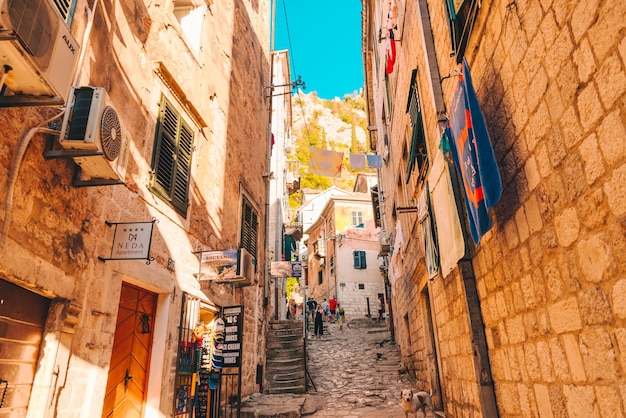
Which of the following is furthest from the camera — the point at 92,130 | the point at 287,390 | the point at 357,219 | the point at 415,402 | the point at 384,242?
the point at 357,219

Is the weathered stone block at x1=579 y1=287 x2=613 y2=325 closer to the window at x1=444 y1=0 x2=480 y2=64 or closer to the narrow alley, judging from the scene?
the window at x1=444 y1=0 x2=480 y2=64

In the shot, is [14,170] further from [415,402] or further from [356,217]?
[356,217]

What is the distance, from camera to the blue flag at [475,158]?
116 inches

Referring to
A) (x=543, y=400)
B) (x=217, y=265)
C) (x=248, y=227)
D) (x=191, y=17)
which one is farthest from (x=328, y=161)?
(x=543, y=400)

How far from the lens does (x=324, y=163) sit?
14.2 m

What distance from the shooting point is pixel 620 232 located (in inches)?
75.2

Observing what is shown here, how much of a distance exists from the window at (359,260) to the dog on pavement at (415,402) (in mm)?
23082

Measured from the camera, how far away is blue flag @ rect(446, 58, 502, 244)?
2.95m

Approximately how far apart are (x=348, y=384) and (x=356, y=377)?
2.29 feet

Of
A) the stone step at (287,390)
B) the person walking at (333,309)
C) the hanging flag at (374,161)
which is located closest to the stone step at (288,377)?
the stone step at (287,390)

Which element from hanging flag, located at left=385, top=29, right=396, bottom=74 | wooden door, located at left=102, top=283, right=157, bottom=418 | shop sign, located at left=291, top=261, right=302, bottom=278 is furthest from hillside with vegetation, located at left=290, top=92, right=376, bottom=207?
wooden door, located at left=102, top=283, right=157, bottom=418

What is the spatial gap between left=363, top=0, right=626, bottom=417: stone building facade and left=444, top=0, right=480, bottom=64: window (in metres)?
0.01

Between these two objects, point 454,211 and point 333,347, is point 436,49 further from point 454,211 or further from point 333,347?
point 333,347

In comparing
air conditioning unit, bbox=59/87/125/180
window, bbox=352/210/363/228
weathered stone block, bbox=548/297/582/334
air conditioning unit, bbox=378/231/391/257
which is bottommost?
weathered stone block, bbox=548/297/582/334
